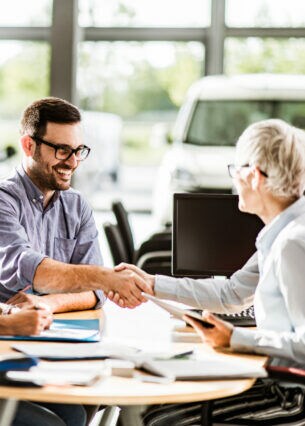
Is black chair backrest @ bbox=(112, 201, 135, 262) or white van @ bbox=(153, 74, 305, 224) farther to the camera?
white van @ bbox=(153, 74, 305, 224)

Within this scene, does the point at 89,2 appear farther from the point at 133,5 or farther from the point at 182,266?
the point at 182,266

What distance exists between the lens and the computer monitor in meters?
3.88

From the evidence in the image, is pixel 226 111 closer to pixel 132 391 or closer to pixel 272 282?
pixel 272 282

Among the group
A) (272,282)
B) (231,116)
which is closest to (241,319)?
(272,282)

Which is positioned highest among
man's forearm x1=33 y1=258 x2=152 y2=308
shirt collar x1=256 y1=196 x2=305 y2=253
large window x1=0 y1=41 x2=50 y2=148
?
large window x1=0 y1=41 x2=50 y2=148

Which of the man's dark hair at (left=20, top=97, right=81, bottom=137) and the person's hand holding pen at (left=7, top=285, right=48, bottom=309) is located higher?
the man's dark hair at (left=20, top=97, right=81, bottom=137)

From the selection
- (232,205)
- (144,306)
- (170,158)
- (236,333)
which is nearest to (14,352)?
(236,333)

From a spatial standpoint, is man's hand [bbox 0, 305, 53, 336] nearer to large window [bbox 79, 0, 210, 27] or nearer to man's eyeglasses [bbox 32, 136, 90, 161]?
man's eyeglasses [bbox 32, 136, 90, 161]

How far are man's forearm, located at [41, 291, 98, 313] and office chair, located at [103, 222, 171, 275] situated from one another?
5.48 feet

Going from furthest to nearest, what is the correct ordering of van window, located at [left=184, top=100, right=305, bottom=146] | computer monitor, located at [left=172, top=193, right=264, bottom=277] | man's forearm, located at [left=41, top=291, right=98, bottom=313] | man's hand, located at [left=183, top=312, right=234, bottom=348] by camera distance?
Answer: van window, located at [left=184, top=100, right=305, bottom=146]
computer monitor, located at [left=172, top=193, right=264, bottom=277]
man's forearm, located at [left=41, top=291, right=98, bottom=313]
man's hand, located at [left=183, top=312, right=234, bottom=348]

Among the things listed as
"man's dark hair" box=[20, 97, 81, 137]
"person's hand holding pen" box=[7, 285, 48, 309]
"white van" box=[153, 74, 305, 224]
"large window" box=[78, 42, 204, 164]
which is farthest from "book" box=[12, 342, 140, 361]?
"large window" box=[78, 42, 204, 164]

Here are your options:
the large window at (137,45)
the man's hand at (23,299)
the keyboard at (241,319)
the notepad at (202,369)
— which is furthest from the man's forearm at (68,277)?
the large window at (137,45)

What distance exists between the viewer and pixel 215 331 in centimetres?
276

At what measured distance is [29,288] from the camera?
3.43 m
